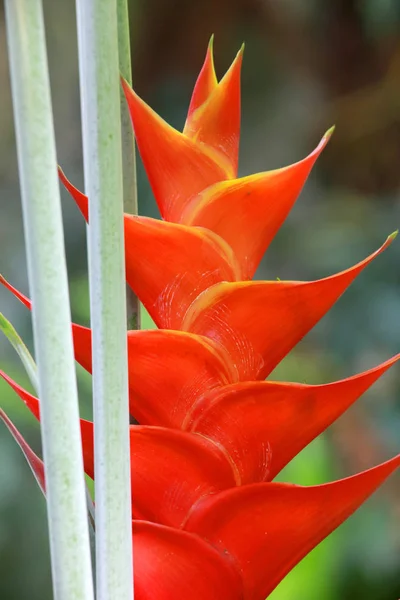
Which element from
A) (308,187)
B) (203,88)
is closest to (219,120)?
(203,88)

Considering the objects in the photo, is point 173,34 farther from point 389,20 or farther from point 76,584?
point 76,584

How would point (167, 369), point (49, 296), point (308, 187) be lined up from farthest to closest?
point (308, 187) < point (167, 369) < point (49, 296)

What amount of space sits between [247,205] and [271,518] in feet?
0.44

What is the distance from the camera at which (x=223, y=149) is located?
12.2 inches

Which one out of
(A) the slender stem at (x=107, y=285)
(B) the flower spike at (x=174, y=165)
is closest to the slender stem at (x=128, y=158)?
(B) the flower spike at (x=174, y=165)

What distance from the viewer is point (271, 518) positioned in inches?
10.8

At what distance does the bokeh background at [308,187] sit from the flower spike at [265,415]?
39 centimetres

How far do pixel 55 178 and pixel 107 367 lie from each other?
0.05 metres

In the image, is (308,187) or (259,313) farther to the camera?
Answer: (308,187)

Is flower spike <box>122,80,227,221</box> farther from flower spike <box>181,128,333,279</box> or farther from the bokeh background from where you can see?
the bokeh background

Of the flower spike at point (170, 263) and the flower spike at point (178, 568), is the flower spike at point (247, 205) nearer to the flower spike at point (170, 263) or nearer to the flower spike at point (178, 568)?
the flower spike at point (170, 263)

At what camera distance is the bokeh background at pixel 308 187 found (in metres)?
0.66

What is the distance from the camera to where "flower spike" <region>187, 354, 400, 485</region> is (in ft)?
0.88

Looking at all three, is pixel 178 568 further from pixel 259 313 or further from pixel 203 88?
pixel 203 88
